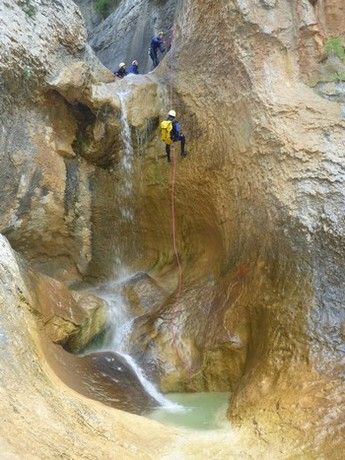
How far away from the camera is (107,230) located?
1352 cm

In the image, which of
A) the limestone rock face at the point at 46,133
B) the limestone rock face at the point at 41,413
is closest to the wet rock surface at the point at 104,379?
the limestone rock face at the point at 41,413

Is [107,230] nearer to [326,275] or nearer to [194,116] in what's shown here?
[194,116]

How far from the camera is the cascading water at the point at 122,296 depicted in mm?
10000

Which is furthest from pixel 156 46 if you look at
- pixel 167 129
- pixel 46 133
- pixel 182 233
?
pixel 182 233

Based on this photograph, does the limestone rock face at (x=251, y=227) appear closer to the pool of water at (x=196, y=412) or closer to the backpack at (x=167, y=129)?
the pool of water at (x=196, y=412)

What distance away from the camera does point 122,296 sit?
12422 mm

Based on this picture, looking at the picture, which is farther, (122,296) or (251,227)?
(122,296)

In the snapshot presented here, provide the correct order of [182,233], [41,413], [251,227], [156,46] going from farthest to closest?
1. [156,46]
2. [182,233]
3. [251,227]
4. [41,413]

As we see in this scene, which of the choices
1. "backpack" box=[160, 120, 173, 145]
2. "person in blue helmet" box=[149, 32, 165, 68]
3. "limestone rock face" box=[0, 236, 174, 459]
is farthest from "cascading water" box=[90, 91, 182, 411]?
"person in blue helmet" box=[149, 32, 165, 68]

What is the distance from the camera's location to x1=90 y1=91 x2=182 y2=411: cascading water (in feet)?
32.8

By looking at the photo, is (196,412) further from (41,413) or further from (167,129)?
(167,129)

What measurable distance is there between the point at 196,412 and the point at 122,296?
14.3ft

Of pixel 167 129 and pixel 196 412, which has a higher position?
pixel 167 129

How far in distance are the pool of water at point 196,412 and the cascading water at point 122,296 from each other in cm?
24
